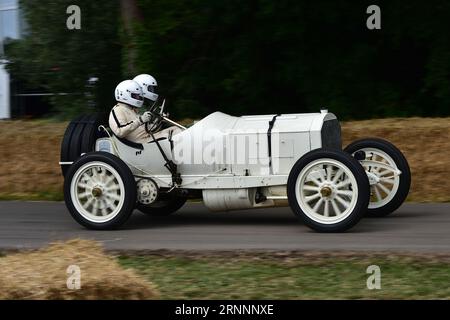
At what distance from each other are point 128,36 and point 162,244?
707cm

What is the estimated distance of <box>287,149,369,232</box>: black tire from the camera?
410 inches

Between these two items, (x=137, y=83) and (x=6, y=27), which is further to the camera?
(x=6, y=27)

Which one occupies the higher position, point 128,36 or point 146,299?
point 128,36

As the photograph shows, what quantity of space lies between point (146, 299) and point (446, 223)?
16.3ft

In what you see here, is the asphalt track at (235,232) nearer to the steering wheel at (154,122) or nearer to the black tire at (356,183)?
the black tire at (356,183)

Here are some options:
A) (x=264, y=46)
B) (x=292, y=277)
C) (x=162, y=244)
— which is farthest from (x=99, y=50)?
(x=292, y=277)

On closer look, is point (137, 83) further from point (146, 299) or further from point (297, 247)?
point (146, 299)

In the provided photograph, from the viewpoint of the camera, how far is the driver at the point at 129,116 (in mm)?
11531

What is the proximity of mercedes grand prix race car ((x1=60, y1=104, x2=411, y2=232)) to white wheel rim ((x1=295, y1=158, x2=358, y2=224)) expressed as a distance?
1 cm

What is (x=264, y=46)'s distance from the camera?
18.1m

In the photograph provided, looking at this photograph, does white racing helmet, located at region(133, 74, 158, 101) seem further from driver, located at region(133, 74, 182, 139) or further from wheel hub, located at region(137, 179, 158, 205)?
wheel hub, located at region(137, 179, 158, 205)
